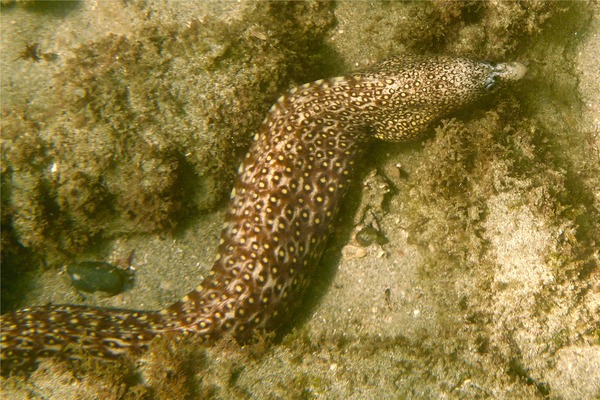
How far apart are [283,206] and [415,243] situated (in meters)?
1.65

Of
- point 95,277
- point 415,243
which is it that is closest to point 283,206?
point 415,243

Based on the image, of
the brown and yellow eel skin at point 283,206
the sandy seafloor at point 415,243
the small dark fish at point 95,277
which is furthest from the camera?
the small dark fish at point 95,277

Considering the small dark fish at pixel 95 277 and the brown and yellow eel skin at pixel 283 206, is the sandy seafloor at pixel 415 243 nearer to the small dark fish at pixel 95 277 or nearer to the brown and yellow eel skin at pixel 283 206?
the small dark fish at pixel 95 277

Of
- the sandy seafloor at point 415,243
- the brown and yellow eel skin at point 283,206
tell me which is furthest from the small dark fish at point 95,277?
the brown and yellow eel skin at point 283,206

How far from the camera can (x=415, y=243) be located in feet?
15.2

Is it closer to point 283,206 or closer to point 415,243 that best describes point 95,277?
point 283,206

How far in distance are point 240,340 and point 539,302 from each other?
3034mm

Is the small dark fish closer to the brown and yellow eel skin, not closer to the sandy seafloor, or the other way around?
the sandy seafloor

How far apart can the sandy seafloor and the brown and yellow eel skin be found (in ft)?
1.02

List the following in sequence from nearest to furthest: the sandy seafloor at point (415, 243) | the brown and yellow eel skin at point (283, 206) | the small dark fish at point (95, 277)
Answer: the sandy seafloor at point (415, 243)
the brown and yellow eel skin at point (283, 206)
the small dark fish at point (95, 277)

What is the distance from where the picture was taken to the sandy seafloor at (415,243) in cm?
372

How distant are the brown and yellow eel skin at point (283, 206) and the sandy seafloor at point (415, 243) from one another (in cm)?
31

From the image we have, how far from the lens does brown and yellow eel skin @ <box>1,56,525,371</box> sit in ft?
13.5

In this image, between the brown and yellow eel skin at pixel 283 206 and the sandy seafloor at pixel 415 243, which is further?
the brown and yellow eel skin at pixel 283 206
